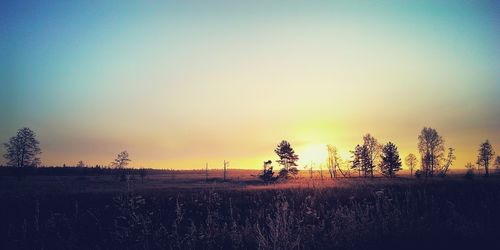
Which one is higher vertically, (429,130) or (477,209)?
(429,130)

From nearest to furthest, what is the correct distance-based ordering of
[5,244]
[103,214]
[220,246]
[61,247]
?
1. [220,246]
2. [61,247]
3. [5,244]
4. [103,214]

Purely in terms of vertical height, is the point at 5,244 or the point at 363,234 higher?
the point at 363,234

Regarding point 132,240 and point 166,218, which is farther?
point 166,218

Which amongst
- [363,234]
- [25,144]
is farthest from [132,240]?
[25,144]

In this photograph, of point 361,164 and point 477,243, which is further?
point 361,164

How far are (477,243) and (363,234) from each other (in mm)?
1739

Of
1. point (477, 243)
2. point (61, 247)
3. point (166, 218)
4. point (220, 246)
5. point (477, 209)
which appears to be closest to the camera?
point (477, 243)

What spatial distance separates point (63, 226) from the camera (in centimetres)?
841

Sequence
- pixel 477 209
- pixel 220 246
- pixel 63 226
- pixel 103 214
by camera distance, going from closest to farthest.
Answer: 1. pixel 220 246
2. pixel 477 209
3. pixel 63 226
4. pixel 103 214

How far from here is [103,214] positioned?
12.4 metres

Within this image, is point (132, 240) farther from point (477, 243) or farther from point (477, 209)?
point (477, 209)

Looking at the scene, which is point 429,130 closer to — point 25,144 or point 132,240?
point 132,240

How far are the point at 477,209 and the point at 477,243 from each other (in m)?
3.73

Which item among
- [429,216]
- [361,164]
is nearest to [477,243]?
[429,216]
